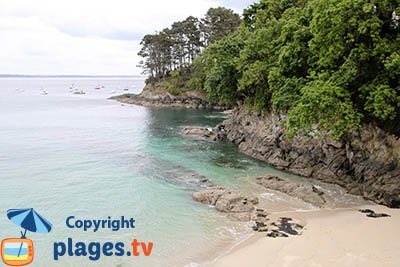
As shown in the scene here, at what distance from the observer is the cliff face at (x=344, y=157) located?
15750mm

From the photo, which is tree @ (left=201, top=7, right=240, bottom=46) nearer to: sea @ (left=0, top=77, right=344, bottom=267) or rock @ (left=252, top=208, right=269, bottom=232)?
sea @ (left=0, top=77, right=344, bottom=267)

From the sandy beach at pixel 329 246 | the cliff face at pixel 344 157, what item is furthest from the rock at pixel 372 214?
the cliff face at pixel 344 157

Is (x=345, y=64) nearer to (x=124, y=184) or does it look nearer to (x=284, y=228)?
(x=284, y=228)

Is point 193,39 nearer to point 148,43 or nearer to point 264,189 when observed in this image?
point 148,43

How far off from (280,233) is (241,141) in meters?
16.7

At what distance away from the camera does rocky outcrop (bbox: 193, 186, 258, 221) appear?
14352mm

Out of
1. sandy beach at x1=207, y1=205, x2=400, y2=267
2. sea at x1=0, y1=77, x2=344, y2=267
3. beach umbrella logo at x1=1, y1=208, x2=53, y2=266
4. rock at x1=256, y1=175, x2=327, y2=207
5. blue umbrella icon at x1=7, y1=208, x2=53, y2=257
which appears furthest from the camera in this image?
rock at x1=256, y1=175, x2=327, y2=207

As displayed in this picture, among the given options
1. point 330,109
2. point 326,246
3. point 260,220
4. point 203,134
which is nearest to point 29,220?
point 260,220

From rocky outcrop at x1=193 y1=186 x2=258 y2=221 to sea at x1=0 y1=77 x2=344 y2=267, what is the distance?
40 cm

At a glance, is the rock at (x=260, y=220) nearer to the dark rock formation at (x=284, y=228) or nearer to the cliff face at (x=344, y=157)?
the dark rock formation at (x=284, y=228)

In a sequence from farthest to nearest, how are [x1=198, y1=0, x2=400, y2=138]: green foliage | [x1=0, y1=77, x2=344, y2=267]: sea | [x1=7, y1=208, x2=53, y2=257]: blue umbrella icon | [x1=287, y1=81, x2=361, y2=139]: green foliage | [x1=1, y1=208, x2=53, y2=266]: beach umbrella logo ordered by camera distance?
1. [x1=287, y1=81, x2=361, y2=139]: green foliage
2. [x1=198, y1=0, x2=400, y2=138]: green foliage
3. [x1=7, y1=208, x2=53, y2=257]: blue umbrella icon
4. [x1=0, y1=77, x2=344, y2=267]: sea
5. [x1=1, y1=208, x2=53, y2=266]: beach umbrella logo

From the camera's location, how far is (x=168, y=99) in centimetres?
6525

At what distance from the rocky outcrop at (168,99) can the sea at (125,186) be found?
2649cm

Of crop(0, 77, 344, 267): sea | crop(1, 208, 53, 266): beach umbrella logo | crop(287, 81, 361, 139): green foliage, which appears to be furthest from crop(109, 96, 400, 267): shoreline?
crop(1, 208, 53, 266): beach umbrella logo
